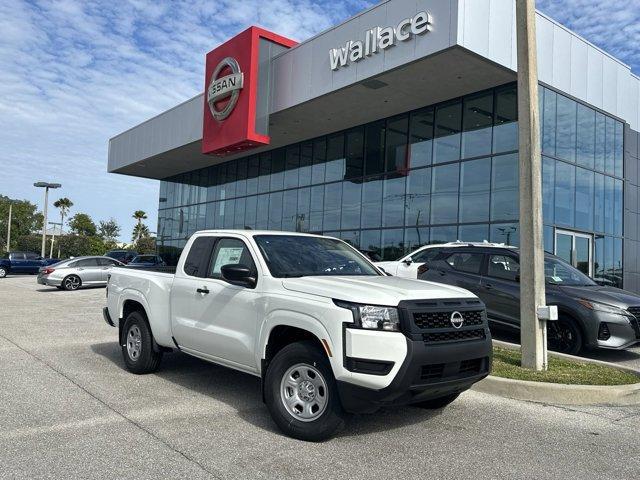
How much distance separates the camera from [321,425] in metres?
4.56

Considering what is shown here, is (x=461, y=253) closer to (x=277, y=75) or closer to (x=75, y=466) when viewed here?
(x=75, y=466)

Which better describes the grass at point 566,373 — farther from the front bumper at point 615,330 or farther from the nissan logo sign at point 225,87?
the nissan logo sign at point 225,87

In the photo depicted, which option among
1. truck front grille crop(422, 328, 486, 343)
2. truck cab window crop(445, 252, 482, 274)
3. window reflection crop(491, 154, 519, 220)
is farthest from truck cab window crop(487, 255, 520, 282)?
window reflection crop(491, 154, 519, 220)

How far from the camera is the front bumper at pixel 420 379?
436 centimetres

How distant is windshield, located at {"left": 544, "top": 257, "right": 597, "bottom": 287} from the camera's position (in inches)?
384

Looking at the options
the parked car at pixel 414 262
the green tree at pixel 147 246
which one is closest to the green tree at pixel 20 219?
the green tree at pixel 147 246

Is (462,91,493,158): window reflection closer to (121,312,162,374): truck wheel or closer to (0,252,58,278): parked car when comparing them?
(121,312,162,374): truck wheel

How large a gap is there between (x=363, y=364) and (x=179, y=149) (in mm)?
26079

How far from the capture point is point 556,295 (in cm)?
921

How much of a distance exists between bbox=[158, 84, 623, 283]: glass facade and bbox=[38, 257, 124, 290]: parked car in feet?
28.0

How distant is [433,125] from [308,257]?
15.6m

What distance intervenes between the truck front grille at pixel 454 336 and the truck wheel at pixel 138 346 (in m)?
3.76

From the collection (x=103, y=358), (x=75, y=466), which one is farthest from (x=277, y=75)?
(x=75, y=466)

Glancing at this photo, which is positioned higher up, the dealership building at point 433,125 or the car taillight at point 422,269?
the dealership building at point 433,125
